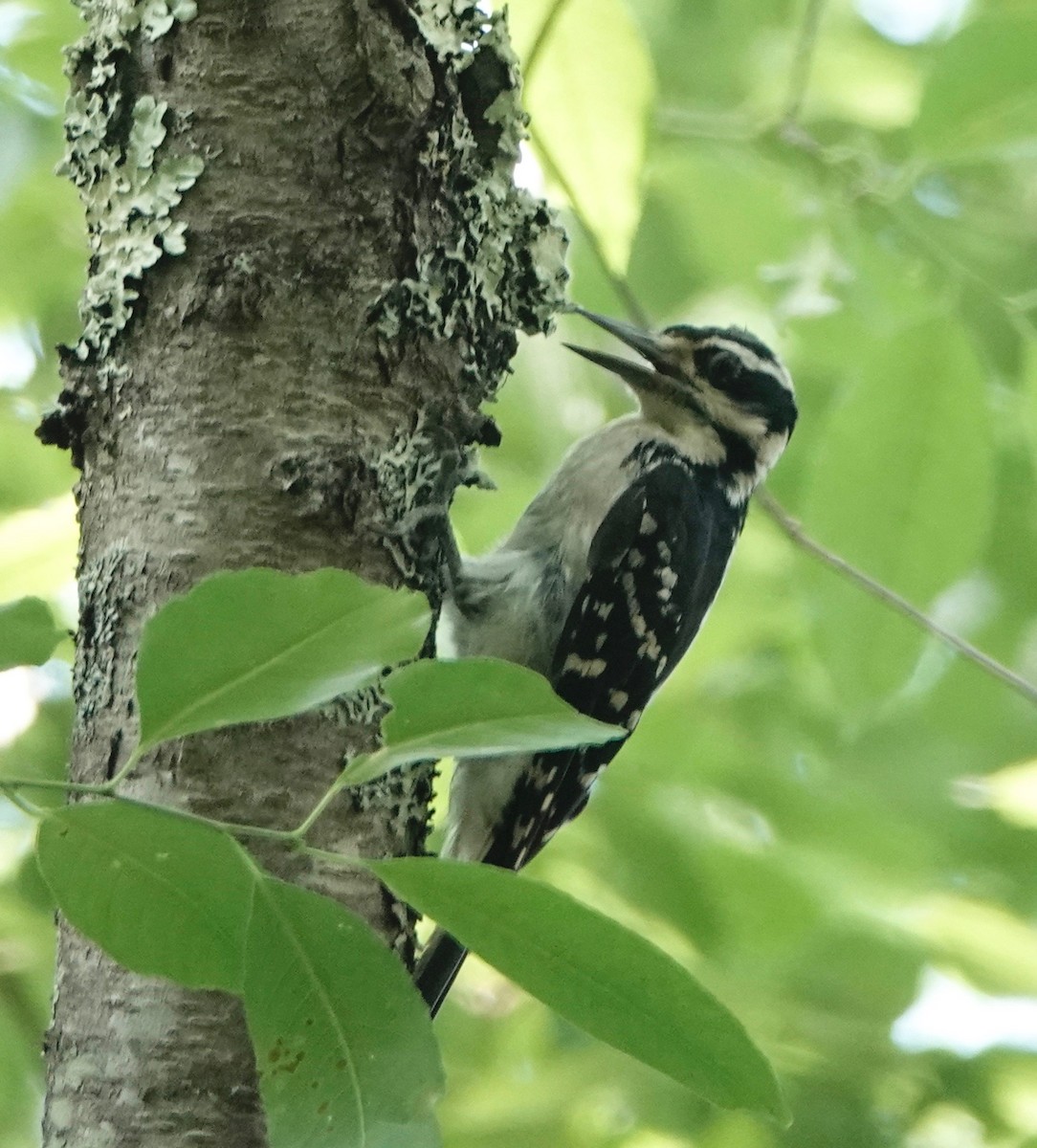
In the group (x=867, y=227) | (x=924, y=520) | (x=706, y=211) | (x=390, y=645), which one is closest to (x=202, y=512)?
(x=390, y=645)

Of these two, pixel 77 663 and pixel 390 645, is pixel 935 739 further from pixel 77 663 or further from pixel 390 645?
pixel 390 645

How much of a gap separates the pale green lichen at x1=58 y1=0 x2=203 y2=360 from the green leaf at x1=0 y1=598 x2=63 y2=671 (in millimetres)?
623

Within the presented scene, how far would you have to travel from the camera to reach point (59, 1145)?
1.28 m

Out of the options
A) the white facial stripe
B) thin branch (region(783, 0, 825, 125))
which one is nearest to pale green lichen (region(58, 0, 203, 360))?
thin branch (region(783, 0, 825, 125))

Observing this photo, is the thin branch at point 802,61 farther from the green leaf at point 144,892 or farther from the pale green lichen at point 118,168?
Answer: the green leaf at point 144,892

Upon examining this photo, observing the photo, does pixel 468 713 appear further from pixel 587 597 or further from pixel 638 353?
pixel 638 353

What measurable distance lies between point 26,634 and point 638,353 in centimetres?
215

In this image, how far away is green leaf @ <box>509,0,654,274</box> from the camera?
75.4 inches

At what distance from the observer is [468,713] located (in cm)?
95

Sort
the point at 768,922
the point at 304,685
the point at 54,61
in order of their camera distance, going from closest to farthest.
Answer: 1. the point at 304,685
2. the point at 768,922
3. the point at 54,61

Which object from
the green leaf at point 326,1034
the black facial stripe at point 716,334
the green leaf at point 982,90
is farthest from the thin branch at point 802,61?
the green leaf at point 326,1034

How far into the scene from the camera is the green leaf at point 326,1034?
0.94 meters

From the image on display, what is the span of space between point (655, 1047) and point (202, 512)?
2.36 feet

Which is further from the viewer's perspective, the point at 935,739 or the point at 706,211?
the point at 935,739
